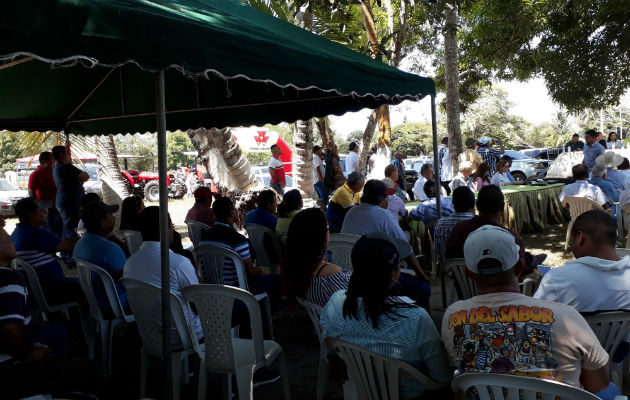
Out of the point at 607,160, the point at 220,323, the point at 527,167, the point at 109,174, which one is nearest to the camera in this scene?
the point at 220,323

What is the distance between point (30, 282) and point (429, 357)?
3224mm

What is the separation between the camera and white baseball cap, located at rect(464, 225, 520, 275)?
6.59 feet

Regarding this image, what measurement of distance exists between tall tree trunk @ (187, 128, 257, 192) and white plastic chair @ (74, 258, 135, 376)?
6747 millimetres

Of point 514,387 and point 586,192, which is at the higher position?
point 586,192

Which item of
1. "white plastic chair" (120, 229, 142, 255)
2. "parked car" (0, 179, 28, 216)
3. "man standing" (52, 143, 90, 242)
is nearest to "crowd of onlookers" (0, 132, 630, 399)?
"white plastic chair" (120, 229, 142, 255)

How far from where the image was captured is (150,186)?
24438mm

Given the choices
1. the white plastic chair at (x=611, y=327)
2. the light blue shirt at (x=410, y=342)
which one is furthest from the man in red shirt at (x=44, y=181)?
the white plastic chair at (x=611, y=327)

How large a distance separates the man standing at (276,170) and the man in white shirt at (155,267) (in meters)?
7.13

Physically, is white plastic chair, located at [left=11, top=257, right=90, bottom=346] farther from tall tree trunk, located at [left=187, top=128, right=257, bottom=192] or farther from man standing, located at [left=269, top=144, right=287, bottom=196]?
man standing, located at [left=269, top=144, right=287, bottom=196]

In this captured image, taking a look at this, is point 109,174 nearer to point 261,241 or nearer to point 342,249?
point 261,241

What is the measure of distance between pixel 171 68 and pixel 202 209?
3026mm

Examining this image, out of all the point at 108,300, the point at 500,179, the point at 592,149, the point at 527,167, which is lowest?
the point at 108,300

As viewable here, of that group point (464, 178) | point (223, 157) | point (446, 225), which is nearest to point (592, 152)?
point (464, 178)

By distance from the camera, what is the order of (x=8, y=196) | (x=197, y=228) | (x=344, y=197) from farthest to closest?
(x=8, y=196), (x=344, y=197), (x=197, y=228)
